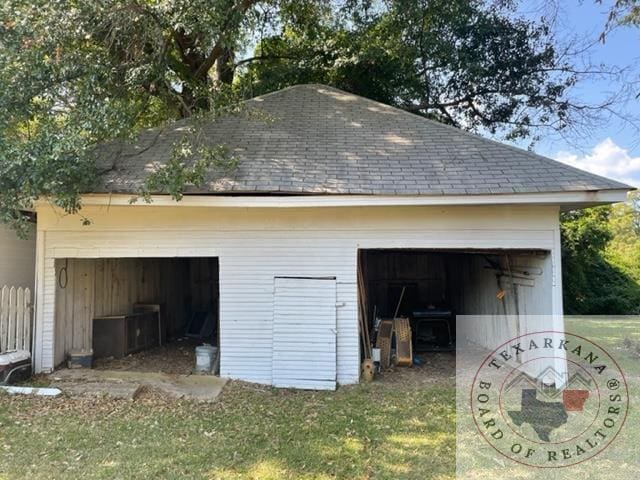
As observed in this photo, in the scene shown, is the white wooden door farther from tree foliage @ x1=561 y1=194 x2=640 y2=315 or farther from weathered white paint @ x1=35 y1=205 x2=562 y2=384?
tree foliage @ x1=561 y1=194 x2=640 y2=315

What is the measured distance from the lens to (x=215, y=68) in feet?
Result: 42.1

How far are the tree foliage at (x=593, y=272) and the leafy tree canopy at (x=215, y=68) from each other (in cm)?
334

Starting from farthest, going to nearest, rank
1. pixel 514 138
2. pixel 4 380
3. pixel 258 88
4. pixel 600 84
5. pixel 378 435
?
1. pixel 514 138
2. pixel 258 88
3. pixel 600 84
4. pixel 4 380
5. pixel 378 435

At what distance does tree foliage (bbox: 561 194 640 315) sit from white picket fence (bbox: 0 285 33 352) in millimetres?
13594

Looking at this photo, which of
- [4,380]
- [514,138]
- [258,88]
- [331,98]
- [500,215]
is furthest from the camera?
[514,138]

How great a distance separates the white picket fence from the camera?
20.3 ft

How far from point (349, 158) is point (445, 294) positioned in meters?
5.56

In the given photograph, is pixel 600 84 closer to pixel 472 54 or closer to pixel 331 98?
pixel 472 54

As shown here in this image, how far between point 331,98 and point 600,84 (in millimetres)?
7225

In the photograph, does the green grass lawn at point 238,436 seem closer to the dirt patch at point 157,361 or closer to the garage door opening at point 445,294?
the dirt patch at point 157,361

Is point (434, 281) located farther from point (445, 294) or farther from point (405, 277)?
point (405, 277)

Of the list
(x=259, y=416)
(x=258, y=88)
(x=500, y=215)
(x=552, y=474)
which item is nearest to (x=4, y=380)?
(x=259, y=416)

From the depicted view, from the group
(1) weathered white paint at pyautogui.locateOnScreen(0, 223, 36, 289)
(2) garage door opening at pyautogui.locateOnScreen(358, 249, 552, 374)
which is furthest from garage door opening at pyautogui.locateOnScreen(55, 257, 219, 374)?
(2) garage door opening at pyautogui.locateOnScreen(358, 249, 552, 374)

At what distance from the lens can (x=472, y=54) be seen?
11711 millimetres
